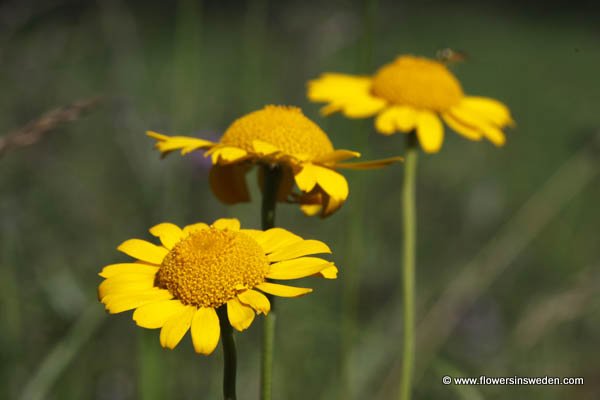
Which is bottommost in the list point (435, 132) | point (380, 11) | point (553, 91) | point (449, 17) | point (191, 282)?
point (191, 282)

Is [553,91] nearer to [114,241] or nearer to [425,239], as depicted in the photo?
[425,239]

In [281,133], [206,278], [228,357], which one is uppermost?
[281,133]

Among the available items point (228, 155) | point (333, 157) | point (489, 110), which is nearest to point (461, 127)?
point (489, 110)

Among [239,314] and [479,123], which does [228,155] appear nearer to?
[239,314]

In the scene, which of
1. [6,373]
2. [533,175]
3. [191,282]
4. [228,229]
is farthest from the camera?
[533,175]

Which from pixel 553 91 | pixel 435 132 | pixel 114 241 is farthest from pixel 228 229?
pixel 553 91

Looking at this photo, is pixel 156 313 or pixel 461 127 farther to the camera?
pixel 461 127
